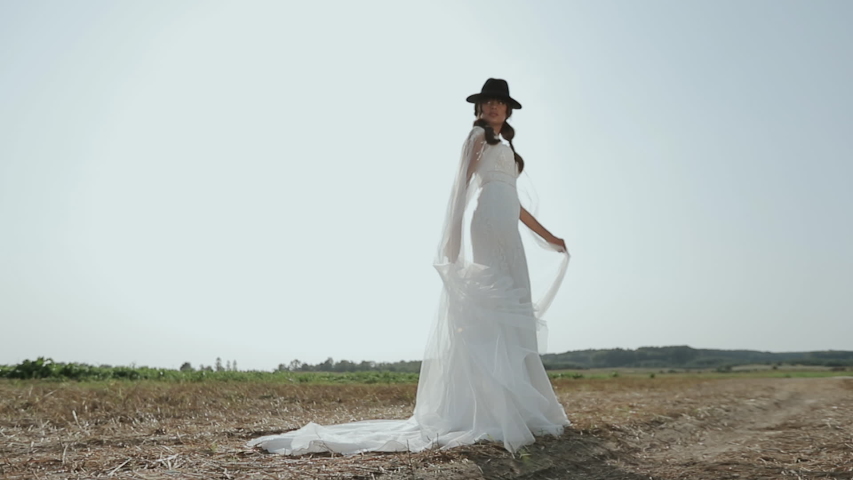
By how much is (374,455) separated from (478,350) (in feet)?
4.71

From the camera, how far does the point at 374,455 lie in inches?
179

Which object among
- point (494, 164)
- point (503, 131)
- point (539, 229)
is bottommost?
point (539, 229)

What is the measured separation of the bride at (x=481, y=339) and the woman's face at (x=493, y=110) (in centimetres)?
1

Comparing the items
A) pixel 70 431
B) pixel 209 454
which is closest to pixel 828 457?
pixel 209 454

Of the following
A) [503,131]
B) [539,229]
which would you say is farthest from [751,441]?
[503,131]

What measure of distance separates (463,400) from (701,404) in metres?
5.22

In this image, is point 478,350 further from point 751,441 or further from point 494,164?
point 751,441

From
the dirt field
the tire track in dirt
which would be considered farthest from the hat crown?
the tire track in dirt

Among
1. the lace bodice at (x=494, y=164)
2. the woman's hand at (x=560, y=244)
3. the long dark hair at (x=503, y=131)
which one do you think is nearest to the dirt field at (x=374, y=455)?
the woman's hand at (x=560, y=244)

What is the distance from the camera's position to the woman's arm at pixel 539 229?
6703mm

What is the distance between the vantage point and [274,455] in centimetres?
467

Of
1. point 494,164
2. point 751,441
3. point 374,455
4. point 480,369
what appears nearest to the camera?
point 374,455

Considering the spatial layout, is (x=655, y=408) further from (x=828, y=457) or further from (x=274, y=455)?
(x=274, y=455)

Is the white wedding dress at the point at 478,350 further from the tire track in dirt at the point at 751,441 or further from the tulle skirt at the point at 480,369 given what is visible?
the tire track in dirt at the point at 751,441
